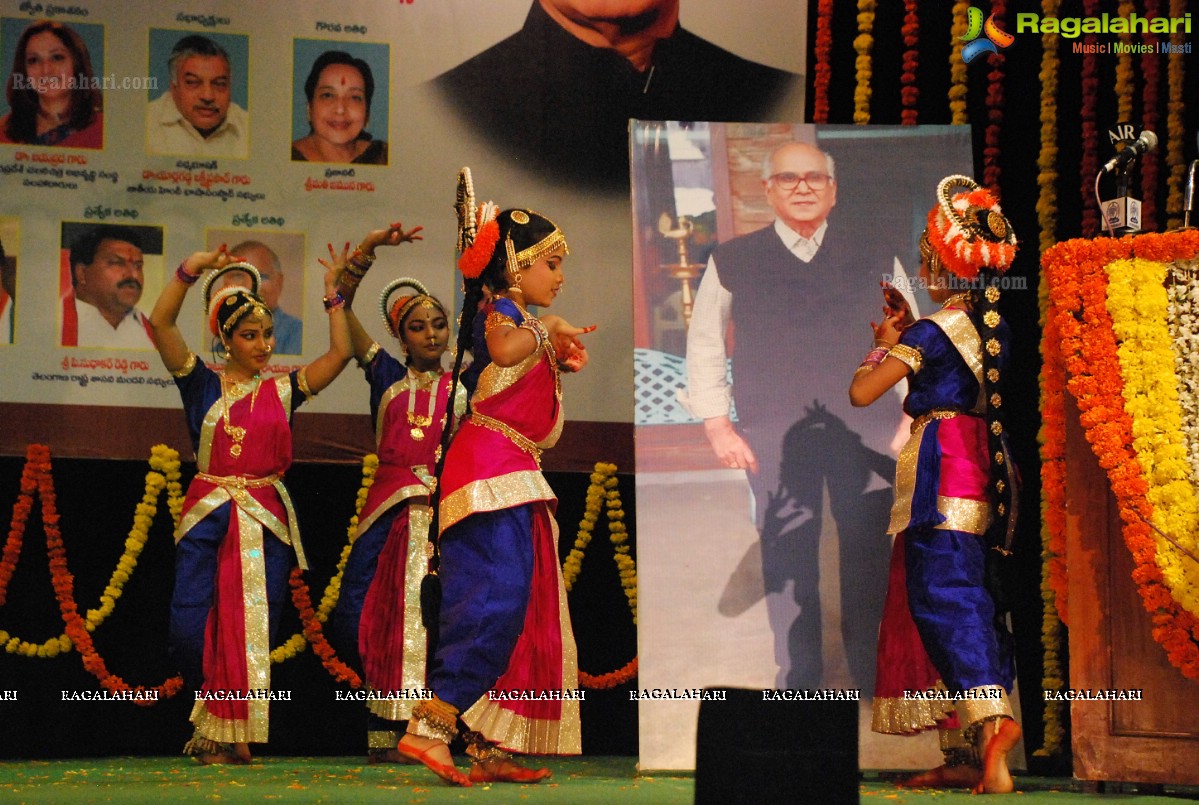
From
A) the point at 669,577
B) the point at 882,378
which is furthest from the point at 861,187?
the point at 669,577

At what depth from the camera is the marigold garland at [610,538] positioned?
18.7 ft

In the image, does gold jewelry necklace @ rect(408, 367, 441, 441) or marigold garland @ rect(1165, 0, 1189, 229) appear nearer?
gold jewelry necklace @ rect(408, 367, 441, 441)

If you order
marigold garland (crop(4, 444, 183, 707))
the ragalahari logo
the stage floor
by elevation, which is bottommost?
the stage floor

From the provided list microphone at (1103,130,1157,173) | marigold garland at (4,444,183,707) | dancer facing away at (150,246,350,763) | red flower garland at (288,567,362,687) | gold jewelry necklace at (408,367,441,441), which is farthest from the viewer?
red flower garland at (288,567,362,687)

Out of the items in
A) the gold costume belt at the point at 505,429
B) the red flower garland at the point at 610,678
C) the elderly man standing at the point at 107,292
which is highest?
the elderly man standing at the point at 107,292

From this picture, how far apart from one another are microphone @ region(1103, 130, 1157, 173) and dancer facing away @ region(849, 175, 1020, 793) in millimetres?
446

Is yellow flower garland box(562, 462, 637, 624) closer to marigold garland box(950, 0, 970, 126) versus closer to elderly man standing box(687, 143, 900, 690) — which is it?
elderly man standing box(687, 143, 900, 690)

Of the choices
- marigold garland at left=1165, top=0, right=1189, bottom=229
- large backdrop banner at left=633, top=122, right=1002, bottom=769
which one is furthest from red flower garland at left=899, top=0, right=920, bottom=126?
marigold garland at left=1165, top=0, right=1189, bottom=229

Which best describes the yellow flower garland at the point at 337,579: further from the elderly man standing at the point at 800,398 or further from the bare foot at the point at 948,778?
the bare foot at the point at 948,778

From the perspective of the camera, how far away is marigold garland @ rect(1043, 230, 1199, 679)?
4137 millimetres

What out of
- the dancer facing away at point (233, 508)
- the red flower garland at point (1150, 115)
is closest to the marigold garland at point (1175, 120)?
the red flower garland at point (1150, 115)

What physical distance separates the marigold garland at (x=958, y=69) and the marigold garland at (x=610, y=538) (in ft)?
6.45

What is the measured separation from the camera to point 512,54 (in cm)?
593

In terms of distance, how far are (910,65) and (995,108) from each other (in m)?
0.38
